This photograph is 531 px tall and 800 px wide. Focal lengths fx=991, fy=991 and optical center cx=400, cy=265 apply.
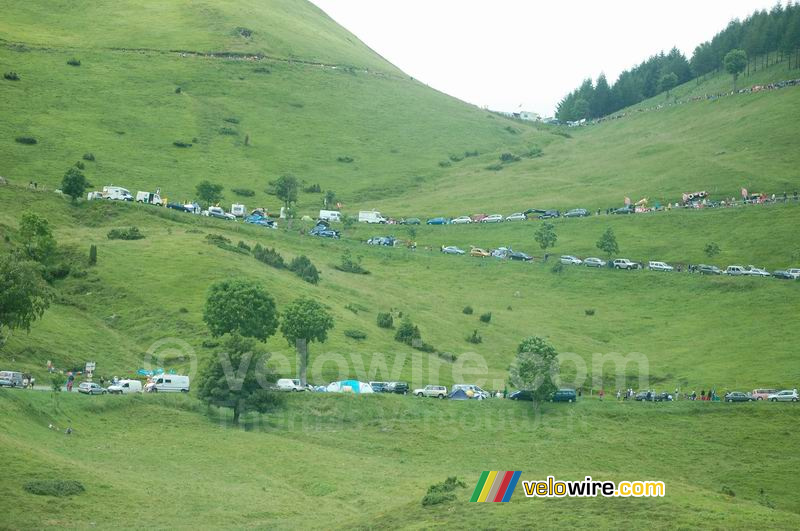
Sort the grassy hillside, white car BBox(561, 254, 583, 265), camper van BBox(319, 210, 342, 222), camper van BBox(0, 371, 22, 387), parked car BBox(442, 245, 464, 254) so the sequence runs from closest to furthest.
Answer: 1. the grassy hillside
2. camper van BBox(0, 371, 22, 387)
3. white car BBox(561, 254, 583, 265)
4. parked car BBox(442, 245, 464, 254)
5. camper van BBox(319, 210, 342, 222)

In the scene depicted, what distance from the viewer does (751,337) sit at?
102812mm

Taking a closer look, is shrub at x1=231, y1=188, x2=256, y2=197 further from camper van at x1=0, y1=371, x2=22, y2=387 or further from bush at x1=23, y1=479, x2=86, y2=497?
bush at x1=23, y1=479, x2=86, y2=497

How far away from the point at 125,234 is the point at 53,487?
66.3 metres

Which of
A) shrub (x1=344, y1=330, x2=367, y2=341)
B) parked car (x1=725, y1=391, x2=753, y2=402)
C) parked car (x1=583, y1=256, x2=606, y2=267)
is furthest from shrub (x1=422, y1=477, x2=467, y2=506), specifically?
parked car (x1=583, y1=256, x2=606, y2=267)

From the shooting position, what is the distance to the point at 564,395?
86250mm

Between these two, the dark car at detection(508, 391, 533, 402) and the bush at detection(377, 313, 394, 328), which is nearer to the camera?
the dark car at detection(508, 391, 533, 402)

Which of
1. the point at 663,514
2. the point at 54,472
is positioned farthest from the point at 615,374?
the point at 54,472

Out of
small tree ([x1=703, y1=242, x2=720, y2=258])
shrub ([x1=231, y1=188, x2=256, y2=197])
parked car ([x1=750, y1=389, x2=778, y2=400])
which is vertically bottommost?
parked car ([x1=750, y1=389, x2=778, y2=400])

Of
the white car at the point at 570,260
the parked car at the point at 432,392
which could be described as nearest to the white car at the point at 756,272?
the white car at the point at 570,260

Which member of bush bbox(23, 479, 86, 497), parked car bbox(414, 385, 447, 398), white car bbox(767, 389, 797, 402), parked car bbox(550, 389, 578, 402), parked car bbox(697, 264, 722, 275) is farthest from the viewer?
parked car bbox(697, 264, 722, 275)

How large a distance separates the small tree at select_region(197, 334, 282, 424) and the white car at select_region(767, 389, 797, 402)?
4151 cm

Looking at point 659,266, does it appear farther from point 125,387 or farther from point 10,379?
point 10,379

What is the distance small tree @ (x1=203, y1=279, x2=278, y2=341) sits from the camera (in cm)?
8431

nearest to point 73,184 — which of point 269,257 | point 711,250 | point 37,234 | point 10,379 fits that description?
point 37,234
